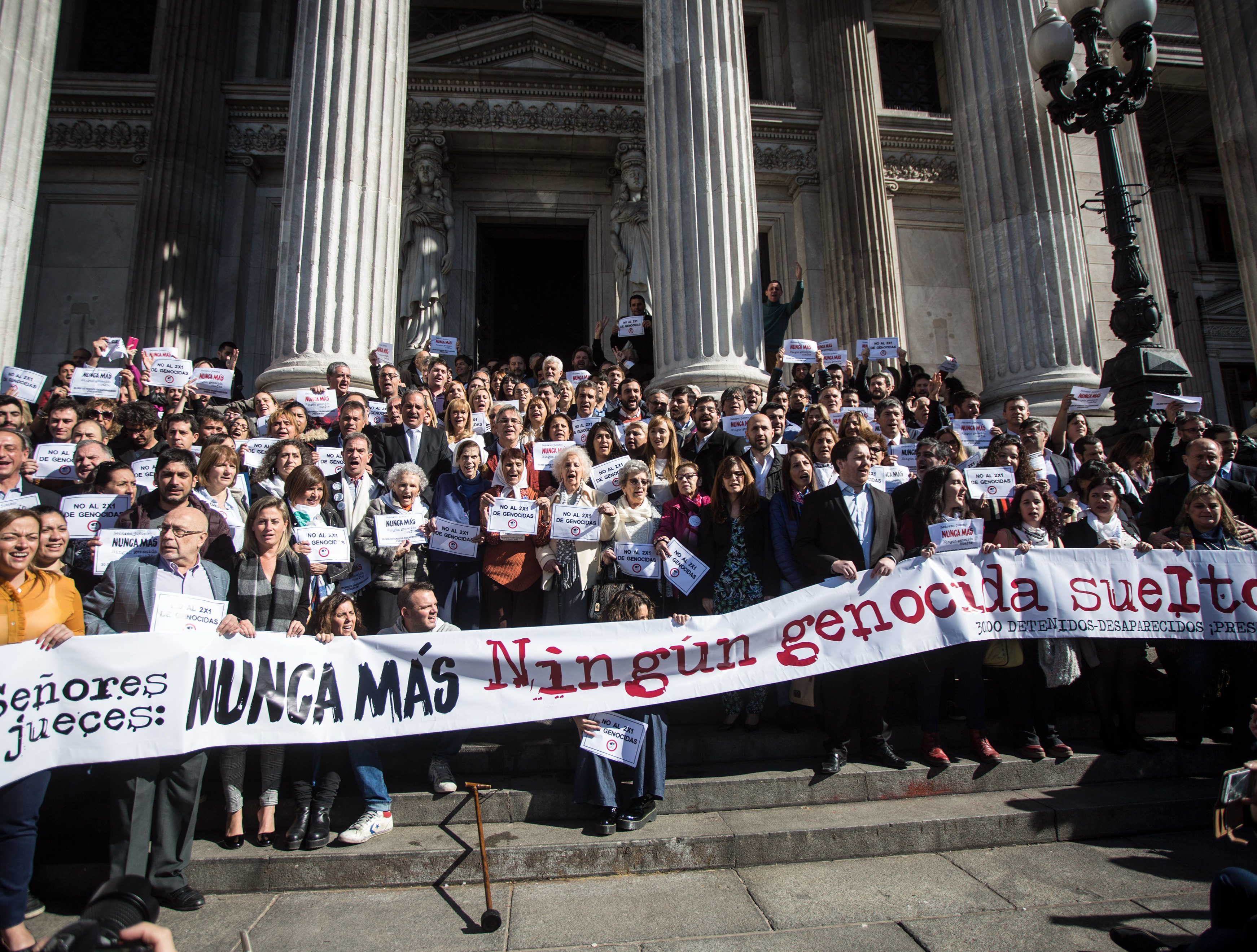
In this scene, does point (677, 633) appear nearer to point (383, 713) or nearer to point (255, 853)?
point (383, 713)

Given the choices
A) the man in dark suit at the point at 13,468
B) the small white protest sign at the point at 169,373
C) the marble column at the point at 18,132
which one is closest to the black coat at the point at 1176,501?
the man in dark suit at the point at 13,468

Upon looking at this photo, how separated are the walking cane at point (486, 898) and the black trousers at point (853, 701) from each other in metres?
2.26

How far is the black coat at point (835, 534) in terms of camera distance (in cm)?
534

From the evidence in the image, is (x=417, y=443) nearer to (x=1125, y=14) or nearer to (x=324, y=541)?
(x=324, y=541)

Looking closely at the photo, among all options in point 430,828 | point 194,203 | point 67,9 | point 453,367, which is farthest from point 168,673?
point 67,9

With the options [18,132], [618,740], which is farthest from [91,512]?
[18,132]

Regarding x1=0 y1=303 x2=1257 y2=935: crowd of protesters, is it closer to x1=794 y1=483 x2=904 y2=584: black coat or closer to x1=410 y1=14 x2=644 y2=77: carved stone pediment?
x1=794 y1=483 x2=904 y2=584: black coat

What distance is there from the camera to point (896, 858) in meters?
4.44

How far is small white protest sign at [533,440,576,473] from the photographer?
6.59m

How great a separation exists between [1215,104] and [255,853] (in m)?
17.4

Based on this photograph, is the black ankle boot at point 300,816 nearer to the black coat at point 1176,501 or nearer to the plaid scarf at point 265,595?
the plaid scarf at point 265,595

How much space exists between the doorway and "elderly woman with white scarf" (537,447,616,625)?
36.9 ft

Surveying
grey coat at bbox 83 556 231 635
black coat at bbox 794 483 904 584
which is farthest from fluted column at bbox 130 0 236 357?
black coat at bbox 794 483 904 584

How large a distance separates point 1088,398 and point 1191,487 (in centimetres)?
305
